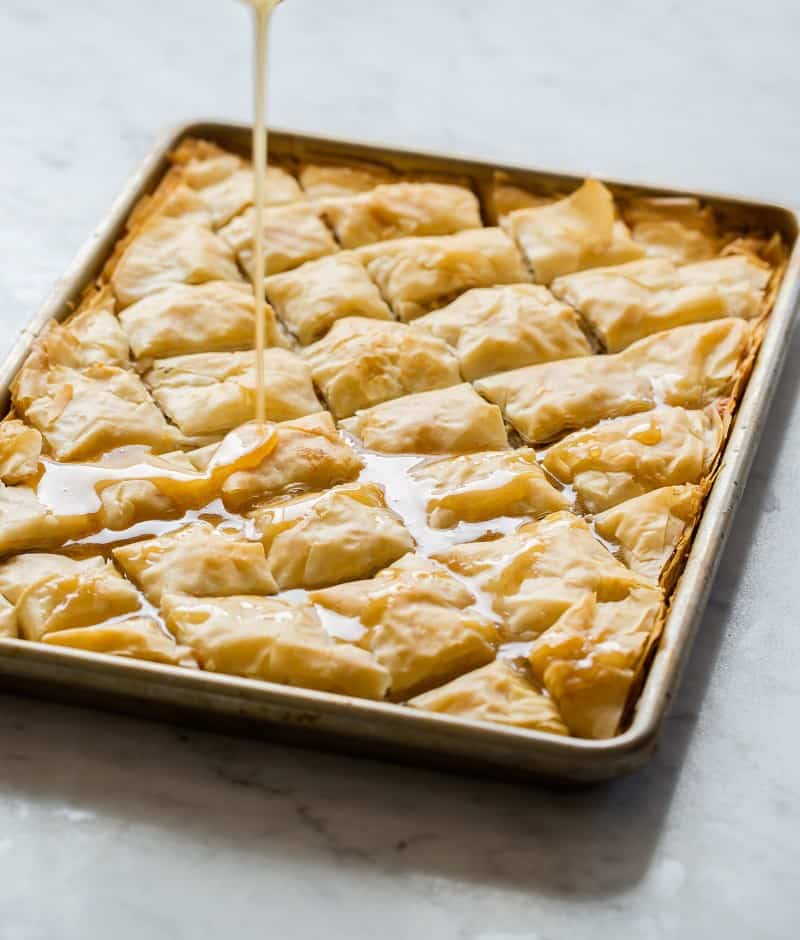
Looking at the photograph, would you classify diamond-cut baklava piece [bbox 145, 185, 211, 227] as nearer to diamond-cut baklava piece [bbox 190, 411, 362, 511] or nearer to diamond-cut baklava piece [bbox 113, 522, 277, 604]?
diamond-cut baklava piece [bbox 190, 411, 362, 511]

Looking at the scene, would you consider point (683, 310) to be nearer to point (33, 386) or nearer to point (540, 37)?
point (33, 386)

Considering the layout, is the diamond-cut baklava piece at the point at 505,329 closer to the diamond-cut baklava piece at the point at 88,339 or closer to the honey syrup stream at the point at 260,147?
the honey syrup stream at the point at 260,147

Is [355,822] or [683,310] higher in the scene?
[683,310]

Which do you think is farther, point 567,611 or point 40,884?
point 567,611

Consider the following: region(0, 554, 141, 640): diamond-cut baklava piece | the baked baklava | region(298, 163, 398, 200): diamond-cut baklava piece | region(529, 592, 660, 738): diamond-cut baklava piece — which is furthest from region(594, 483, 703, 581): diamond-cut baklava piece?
region(298, 163, 398, 200): diamond-cut baklava piece

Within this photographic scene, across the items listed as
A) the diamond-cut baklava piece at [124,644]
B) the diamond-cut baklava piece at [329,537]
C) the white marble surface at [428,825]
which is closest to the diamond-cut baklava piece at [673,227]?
the white marble surface at [428,825]

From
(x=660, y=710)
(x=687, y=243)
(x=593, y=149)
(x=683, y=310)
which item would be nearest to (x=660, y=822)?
(x=660, y=710)
